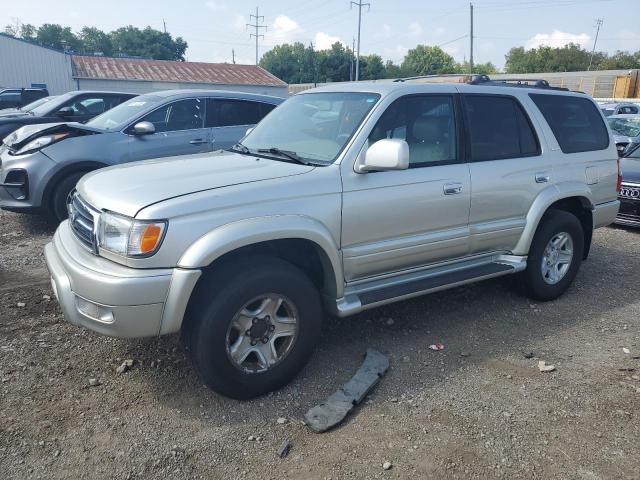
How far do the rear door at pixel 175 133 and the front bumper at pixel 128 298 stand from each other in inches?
162

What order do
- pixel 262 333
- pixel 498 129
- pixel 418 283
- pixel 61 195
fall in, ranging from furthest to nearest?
pixel 61 195
pixel 498 129
pixel 418 283
pixel 262 333

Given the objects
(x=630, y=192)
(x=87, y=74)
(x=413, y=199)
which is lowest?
(x=630, y=192)

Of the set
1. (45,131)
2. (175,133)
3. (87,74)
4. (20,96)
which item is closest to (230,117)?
(175,133)

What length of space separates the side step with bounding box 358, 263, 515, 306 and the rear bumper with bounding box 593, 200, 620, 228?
133 centimetres

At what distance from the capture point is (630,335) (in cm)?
426

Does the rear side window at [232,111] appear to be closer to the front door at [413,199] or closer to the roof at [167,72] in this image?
the front door at [413,199]

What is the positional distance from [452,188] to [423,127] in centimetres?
50

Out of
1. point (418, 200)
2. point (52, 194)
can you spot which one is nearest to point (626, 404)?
point (418, 200)

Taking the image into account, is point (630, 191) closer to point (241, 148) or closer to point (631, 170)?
point (631, 170)

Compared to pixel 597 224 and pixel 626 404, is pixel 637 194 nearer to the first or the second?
pixel 597 224

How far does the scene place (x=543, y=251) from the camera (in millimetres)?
4648

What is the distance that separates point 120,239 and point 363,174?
1551 millimetres

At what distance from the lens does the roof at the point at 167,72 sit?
103 feet

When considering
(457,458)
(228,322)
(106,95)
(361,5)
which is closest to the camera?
(457,458)
